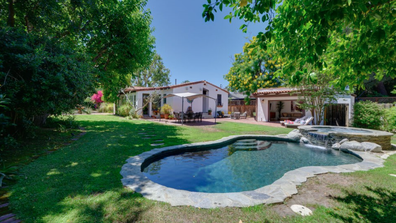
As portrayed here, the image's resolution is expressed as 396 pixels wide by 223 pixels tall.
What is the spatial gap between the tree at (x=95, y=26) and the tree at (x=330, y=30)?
6968 millimetres

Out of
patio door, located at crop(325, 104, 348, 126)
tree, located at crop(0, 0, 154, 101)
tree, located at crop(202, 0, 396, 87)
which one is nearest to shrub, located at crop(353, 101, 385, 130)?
patio door, located at crop(325, 104, 348, 126)

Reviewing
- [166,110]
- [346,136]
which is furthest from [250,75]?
[346,136]

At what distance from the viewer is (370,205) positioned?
109 inches

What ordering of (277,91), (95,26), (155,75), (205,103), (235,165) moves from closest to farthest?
(235,165), (95,26), (277,91), (205,103), (155,75)

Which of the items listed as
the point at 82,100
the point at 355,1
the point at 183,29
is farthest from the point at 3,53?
the point at 183,29

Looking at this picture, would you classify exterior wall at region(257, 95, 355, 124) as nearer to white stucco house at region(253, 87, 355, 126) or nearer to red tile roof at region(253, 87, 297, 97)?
white stucco house at region(253, 87, 355, 126)

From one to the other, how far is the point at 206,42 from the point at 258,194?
26056mm

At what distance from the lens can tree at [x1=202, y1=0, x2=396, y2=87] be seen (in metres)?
1.92

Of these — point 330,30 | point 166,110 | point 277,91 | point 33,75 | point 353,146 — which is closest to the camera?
point 330,30

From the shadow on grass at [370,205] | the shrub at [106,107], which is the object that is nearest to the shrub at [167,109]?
the shrub at [106,107]

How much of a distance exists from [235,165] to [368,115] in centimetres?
1067

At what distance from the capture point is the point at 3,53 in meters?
4.45

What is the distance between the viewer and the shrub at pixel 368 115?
1023cm

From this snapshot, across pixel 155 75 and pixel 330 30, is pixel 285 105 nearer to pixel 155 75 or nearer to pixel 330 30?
pixel 330 30
